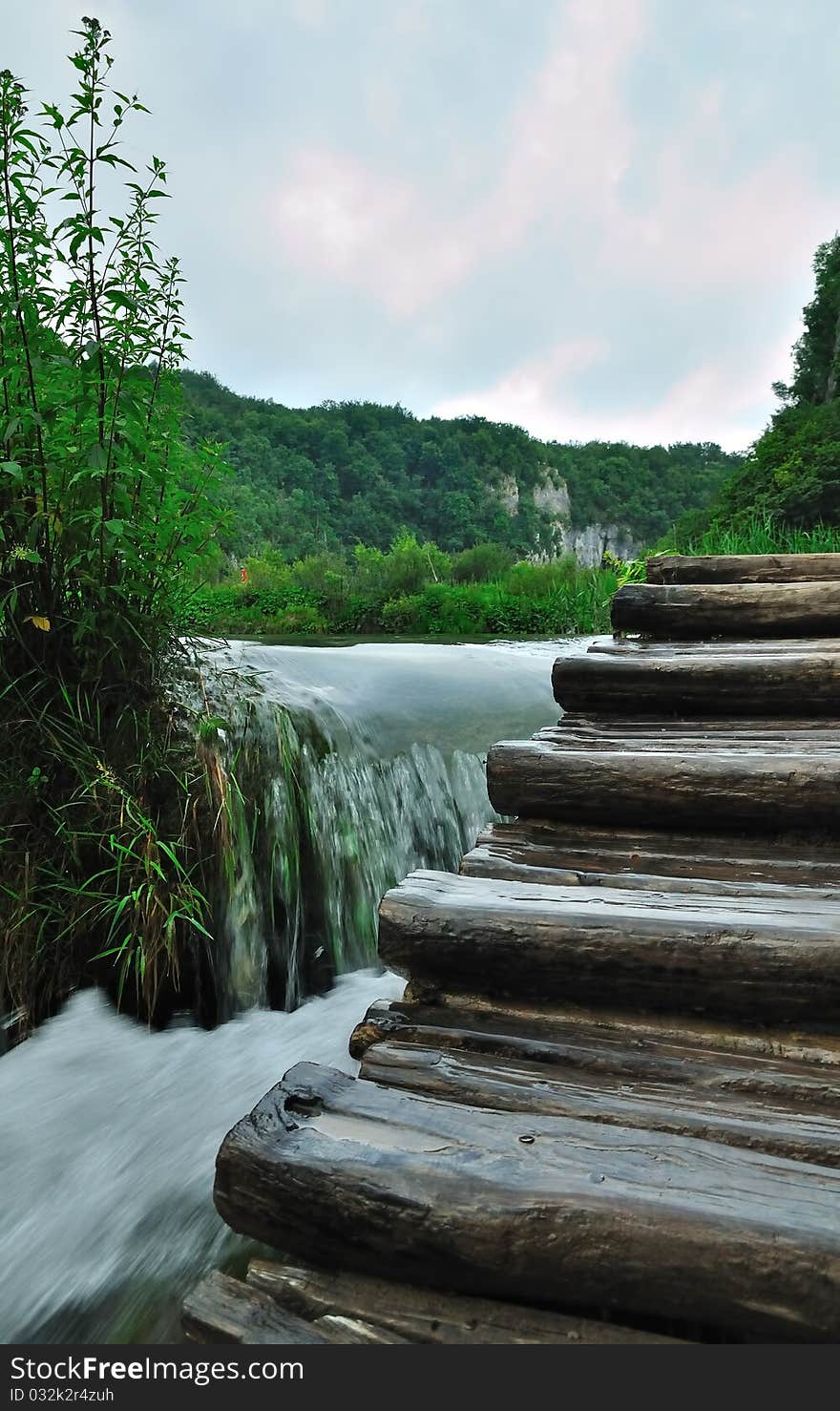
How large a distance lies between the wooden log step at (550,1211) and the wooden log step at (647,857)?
2.58ft

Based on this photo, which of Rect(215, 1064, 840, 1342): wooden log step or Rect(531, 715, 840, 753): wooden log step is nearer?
Rect(215, 1064, 840, 1342): wooden log step

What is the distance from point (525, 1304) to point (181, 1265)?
3.77 ft

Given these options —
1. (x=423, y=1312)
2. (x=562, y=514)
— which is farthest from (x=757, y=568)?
(x=562, y=514)

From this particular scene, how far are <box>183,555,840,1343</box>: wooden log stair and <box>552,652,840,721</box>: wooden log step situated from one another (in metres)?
0.32

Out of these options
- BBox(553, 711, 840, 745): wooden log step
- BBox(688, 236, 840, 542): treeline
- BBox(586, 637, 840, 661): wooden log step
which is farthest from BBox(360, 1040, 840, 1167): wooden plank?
BBox(688, 236, 840, 542): treeline

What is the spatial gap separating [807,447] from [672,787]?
54.7 ft

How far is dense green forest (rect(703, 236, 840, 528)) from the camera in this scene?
14172 mm

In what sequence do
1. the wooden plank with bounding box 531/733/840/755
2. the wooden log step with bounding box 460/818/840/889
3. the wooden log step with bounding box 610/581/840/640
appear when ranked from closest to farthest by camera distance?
the wooden log step with bounding box 460/818/840/889 → the wooden plank with bounding box 531/733/840/755 → the wooden log step with bounding box 610/581/840/640

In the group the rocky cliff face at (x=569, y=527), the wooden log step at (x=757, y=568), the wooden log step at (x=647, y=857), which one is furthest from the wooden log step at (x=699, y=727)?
the rocky cliff face at (x=569, y=527)

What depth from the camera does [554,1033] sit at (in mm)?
1617

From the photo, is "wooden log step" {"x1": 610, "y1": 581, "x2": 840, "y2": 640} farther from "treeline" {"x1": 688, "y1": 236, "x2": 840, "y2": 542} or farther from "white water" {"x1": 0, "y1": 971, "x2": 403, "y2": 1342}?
"treeline" {"x1": 688, "y1": 236, "x2": 840, "y2": 542}

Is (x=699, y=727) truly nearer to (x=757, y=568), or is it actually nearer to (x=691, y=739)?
(x=691, y=739)

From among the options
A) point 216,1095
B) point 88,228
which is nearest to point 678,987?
point 216,1095

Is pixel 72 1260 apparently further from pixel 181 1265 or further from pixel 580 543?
pixel 580 543
